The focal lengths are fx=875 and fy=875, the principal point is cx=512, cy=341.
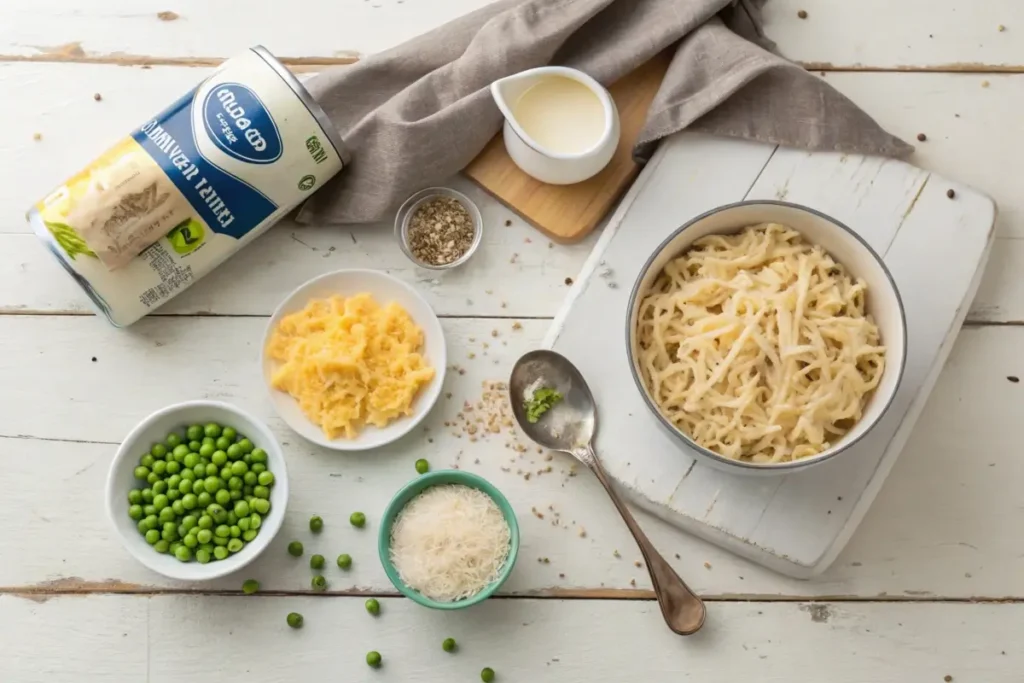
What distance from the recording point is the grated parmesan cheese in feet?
5.97

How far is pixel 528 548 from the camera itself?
196 cm

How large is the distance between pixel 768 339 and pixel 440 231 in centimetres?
81

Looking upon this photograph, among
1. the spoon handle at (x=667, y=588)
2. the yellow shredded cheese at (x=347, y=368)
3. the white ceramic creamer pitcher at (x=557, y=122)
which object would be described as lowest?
the spoon handle at (x=667, y=588)

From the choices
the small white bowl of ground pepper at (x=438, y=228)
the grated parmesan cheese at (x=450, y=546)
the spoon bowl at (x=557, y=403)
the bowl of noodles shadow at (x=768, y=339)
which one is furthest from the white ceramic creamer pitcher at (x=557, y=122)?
the grated parmesan cheese at (x=450, y=546)

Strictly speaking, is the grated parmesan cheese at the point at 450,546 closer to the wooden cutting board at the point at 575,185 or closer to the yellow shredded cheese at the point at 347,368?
the yellow shredded cheese at the point at 347,368

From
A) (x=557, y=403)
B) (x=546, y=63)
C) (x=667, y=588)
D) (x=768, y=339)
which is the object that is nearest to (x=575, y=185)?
(x=546, y=63)

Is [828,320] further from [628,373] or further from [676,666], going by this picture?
[676,666]

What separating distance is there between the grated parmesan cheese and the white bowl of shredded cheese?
0.65 feet

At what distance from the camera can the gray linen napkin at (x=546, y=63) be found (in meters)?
2.00

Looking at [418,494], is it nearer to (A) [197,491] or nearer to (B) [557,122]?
(A) [197,491]

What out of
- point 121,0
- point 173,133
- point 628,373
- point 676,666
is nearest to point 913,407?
point 628,373

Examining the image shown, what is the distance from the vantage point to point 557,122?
201cm

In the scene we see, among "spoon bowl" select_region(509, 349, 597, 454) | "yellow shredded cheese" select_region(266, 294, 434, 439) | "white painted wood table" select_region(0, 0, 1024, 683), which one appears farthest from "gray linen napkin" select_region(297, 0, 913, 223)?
"spoon bowl" select_region(509, 349, 597, 454)

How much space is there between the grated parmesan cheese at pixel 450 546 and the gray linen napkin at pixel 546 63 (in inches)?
28.0
